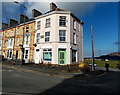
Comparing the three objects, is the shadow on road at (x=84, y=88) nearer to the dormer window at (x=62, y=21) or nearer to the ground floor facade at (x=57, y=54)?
the ground floor facade at (x=57, y=54)

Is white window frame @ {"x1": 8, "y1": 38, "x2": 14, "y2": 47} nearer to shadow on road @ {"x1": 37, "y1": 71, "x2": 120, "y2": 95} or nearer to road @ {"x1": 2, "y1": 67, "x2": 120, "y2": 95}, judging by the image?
road @ {"x1": 2, "y1": 67, "x2": 120, "y2": 95}

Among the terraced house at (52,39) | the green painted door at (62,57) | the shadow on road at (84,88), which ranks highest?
the terraced house at (52,39)

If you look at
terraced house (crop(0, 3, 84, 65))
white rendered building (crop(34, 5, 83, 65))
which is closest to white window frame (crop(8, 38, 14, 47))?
terraced house (crop(0, 3, 84, 65))

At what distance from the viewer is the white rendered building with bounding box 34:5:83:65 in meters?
18.0

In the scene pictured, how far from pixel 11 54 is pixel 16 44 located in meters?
2.90

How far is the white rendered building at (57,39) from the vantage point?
18.0 metres

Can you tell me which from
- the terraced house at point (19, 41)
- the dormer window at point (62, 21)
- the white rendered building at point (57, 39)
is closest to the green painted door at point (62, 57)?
the white rendered building at point (57, 39)

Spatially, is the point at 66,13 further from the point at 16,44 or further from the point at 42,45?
the point at 16,44

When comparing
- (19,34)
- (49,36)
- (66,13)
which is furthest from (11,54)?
(66,13)

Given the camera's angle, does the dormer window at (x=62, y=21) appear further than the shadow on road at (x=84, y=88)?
Yes

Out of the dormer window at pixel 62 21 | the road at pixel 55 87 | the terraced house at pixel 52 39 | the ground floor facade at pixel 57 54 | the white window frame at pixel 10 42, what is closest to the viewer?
the road at pixel 55 87

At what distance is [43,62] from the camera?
19.3 meters

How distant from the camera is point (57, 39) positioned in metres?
18.3

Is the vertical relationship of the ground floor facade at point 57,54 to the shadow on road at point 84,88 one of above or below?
above
